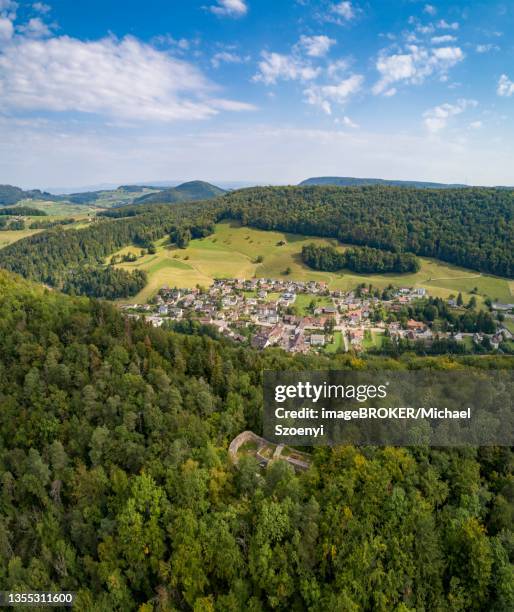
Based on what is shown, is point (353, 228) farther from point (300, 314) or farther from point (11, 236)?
point (11, 236)

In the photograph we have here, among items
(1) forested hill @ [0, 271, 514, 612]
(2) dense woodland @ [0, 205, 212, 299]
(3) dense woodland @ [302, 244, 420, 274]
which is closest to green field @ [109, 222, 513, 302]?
(3) dense woodland @ [302, 244, 420, 274]

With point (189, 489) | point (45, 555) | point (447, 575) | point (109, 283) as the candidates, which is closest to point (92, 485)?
point (45, 555)

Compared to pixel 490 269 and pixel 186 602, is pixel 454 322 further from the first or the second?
pixel 186 602

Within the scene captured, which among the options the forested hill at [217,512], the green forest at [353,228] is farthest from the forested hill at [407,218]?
the forested hill at [217,512]

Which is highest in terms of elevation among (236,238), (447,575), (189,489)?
(236,238)

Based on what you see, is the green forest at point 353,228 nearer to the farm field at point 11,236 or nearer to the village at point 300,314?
the farm field at point 11,236
